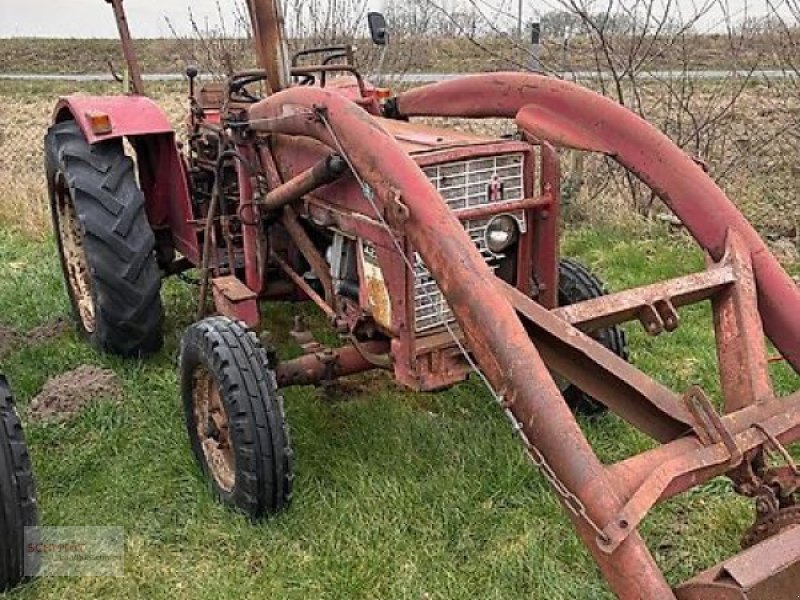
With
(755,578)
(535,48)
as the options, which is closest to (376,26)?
(535,48)

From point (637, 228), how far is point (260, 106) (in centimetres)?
397

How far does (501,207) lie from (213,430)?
133 centimetres

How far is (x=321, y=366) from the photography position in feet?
11.8

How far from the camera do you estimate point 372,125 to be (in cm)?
272

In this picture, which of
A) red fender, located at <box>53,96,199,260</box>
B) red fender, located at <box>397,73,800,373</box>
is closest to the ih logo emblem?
red fender, located at <box>397,73,800,373</box>

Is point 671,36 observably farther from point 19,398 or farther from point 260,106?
point 19,398

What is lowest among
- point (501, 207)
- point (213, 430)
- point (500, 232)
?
point (213, 430)

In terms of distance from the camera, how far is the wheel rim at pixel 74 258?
5.03 meters

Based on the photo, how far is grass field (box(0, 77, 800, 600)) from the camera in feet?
9.80

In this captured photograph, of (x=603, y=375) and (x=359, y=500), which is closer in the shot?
(x=603, y=375)

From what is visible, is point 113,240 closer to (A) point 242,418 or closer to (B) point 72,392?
(B) point 72,392

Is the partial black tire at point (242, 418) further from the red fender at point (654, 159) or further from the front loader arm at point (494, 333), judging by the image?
the red fender at point (654, 159)

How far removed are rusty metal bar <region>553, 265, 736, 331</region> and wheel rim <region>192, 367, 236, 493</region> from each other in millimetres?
1329

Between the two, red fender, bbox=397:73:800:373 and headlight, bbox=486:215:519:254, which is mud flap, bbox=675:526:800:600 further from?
headlight, bbox=486:215:519:254
